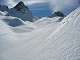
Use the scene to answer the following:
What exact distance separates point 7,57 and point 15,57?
2.12ft

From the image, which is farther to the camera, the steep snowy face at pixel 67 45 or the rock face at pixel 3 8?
the rock face at pixel 3 8

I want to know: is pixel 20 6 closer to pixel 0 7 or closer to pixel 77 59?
pixel 0 7

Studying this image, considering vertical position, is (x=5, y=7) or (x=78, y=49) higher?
(x=5, y=7)

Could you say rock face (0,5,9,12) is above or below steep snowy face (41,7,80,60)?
above

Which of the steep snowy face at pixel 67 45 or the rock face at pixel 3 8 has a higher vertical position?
the rock face at pixel 3 8

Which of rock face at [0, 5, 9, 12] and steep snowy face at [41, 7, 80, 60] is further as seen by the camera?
rock face at [0, 5, 9, 12]

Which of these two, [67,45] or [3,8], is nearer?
[67,45]

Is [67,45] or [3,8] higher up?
[3,8]

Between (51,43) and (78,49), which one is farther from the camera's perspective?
(51,43)

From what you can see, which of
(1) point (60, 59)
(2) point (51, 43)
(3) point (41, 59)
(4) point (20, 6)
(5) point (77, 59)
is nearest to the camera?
(5) point (77, 59)

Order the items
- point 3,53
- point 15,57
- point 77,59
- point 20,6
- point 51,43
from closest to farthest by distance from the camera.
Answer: point 77,59 → point 51,43 → point 15,57 → point 3,53 → point 20,6

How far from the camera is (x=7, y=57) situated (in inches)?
612

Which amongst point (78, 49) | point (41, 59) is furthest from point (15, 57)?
point (78, 49)

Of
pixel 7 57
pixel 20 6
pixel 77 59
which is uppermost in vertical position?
pixel 20 6
